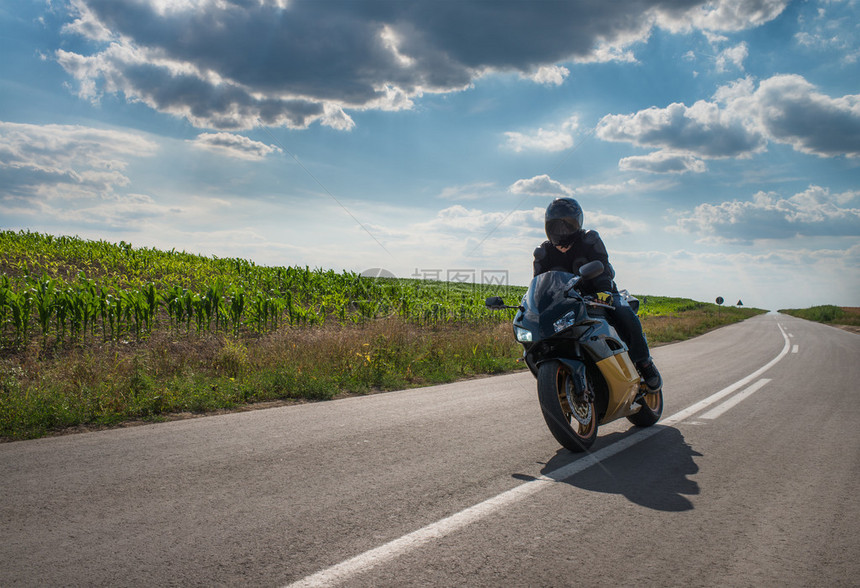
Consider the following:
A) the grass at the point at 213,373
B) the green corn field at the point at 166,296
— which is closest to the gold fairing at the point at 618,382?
the grass at the point at 213,373

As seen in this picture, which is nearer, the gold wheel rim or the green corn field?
the gold wheel rim

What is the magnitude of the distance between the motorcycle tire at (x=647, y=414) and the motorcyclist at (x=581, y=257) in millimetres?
524

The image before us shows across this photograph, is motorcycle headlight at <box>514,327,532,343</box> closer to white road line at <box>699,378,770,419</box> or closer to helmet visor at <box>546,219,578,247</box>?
helmet visor at <box>546,219,578,247</box>

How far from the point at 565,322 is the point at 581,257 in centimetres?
119

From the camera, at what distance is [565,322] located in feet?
14.3

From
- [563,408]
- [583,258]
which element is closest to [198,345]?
[583,258]

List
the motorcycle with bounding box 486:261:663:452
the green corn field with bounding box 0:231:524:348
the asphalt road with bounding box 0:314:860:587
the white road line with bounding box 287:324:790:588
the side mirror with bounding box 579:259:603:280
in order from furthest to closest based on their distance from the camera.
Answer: the green corn field with bounding box 0:231:524:348, the side mirror with bounding box 579:259:603:280, the motorcycle with bounding box 486:261:663:452, the asphalt road with bounding box 0:314:860:587, the white road line with bounding box 287:324:790:588

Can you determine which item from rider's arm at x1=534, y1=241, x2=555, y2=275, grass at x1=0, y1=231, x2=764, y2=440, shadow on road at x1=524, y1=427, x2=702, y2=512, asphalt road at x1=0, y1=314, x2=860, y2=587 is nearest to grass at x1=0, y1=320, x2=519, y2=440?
grass at x1=0, y1=231, x2=764, y2=440

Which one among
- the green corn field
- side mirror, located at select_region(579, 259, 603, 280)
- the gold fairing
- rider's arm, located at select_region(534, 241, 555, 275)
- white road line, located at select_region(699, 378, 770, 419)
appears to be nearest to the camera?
side mirror, located at select_region(579, 259, 603, 280)

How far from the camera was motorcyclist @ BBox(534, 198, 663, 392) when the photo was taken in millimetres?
5273

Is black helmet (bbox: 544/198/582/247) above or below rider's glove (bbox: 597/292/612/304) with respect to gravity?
above

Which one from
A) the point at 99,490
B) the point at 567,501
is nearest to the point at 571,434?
the point at 567,501

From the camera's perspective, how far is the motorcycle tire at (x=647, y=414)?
566 centimetres

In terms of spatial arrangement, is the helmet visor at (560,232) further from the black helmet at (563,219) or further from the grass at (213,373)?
the grass at (213,373)
